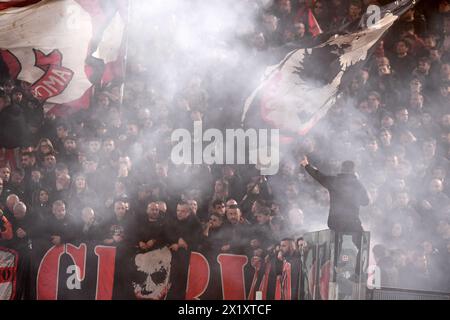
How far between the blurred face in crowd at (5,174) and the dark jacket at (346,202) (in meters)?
2.66

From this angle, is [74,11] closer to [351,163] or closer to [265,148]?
[265,148]

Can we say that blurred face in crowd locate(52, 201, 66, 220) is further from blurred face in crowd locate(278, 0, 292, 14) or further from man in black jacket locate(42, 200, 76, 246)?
blurred face in crowd locate(278, 0, 292, 14)

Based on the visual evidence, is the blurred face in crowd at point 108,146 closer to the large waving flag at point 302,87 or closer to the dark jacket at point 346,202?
the large waving flag at point 302,87

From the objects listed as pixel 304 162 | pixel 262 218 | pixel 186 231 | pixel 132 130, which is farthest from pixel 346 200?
pixel 132 130

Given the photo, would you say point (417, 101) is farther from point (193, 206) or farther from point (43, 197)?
point (43, 197)

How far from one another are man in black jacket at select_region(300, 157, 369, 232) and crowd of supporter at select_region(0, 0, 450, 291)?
0.62 ft

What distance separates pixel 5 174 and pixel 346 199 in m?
2.79

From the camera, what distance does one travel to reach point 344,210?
6840mm

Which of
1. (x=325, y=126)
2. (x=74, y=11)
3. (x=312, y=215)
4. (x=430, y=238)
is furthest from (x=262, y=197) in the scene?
(x=74, y=11)

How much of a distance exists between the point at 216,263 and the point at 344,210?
1150mm

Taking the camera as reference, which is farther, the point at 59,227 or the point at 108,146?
the point at 108,146

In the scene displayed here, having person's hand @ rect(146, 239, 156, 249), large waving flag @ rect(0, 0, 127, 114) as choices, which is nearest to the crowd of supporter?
person's hand @ rect(146, 239, 156, 249)

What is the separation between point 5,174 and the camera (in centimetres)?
668

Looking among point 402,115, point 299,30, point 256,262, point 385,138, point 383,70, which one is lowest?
point 256,262
